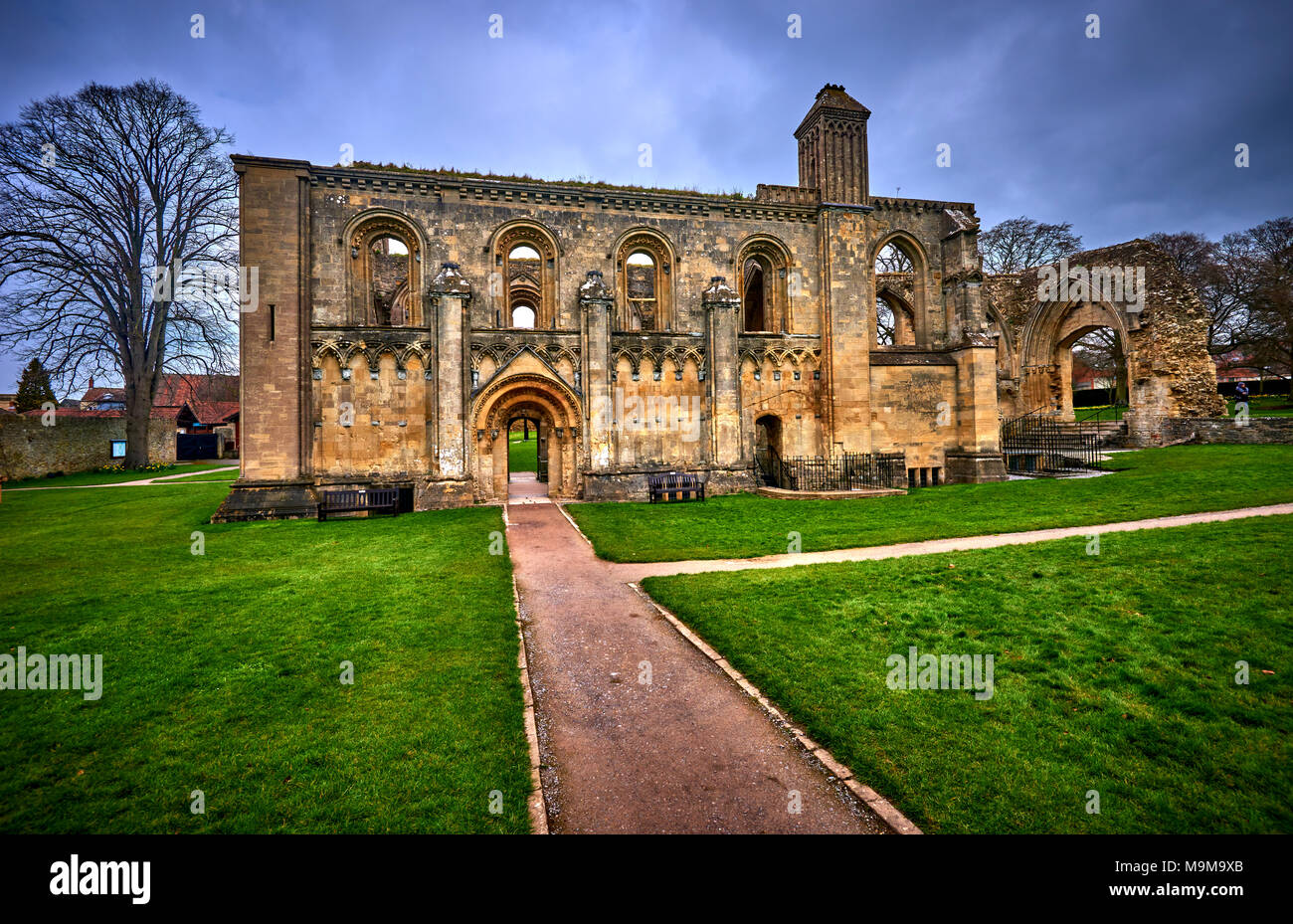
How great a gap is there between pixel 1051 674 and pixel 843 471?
15517mm

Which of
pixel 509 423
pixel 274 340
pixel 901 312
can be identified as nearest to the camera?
pixel 274 340

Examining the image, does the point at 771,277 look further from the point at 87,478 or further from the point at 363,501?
the point at 87,478

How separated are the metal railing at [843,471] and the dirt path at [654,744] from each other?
1419 cm

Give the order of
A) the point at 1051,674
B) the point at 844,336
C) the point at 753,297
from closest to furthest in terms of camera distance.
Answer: the point at 1051,674
the point at 844,336
the point at 753,297

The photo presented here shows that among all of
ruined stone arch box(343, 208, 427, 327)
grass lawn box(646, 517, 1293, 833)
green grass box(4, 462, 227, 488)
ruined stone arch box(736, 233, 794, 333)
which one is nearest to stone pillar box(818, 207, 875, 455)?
ruined stone arch box(736, 233, 794, 333)

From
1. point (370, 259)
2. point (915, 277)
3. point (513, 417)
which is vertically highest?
point (915, 277)

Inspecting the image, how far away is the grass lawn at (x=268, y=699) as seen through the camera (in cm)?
330

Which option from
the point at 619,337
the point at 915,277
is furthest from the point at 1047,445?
the point at 619,337

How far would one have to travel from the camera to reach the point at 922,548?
1018cm

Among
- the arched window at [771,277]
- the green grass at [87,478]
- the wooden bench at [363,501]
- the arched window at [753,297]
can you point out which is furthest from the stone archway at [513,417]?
the green grass at [87,478]

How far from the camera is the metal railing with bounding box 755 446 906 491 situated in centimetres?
1972

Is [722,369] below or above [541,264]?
below

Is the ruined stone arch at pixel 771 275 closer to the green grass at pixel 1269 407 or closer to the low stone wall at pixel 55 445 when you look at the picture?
the green grass at pixel 1269 407
